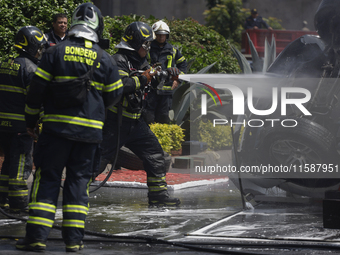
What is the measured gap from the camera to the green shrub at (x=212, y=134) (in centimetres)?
1109

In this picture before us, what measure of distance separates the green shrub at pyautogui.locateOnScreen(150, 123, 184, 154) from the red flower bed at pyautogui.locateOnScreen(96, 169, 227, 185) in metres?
0.84

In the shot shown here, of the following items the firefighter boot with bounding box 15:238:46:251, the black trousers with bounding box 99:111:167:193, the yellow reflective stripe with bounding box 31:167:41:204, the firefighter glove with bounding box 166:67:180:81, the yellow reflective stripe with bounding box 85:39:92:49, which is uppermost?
the firefighter glove with bounding box 166:67:180:81

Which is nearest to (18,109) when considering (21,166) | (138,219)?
(21,166)

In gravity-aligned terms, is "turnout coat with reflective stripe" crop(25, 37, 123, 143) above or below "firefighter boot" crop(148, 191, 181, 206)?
above

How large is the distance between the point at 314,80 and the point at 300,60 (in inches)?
11.4

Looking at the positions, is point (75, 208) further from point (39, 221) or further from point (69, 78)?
point (69, 78)

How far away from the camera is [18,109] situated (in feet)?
18.8

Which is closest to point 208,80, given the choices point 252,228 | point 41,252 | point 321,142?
point 321,142

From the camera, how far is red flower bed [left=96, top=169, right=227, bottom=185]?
8430 mm

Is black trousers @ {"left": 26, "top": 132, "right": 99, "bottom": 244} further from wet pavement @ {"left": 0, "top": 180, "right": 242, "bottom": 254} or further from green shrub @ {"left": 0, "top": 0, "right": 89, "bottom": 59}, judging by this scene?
green shrub @ {"left": 0, "top": 0, "right": 89, "bottom": 59}

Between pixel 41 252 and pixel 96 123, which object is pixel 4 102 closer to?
pixel 96 123

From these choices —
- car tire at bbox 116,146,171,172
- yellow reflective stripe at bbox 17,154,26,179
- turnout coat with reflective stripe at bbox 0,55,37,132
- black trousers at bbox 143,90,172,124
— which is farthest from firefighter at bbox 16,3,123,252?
car tire at bbox 116,146,171,172

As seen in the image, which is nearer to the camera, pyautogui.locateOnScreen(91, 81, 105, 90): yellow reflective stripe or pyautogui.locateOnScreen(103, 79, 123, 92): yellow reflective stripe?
pyautogui.locateOnScreen(91, 81, 105, 90): yellow reflective stripe

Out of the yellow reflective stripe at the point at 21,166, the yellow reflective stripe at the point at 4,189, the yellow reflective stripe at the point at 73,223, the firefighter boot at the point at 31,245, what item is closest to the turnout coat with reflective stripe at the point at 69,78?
the yellow reflective stripe at the point at 73,223
